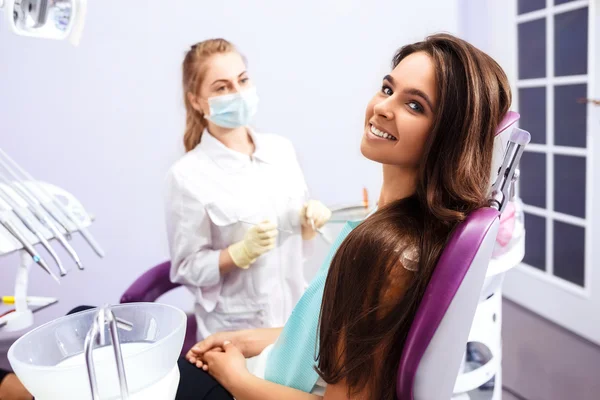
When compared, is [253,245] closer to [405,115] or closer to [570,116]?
[405,115]

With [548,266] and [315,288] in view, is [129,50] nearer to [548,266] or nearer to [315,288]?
[315,288]

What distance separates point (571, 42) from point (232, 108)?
165 centimetres

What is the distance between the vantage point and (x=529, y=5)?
8.59 feet

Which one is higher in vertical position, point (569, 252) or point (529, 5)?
point (529, 5)

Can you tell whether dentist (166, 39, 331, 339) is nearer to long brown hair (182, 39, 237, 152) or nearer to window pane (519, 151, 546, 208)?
long brown hair (182, 39, 237, 152)

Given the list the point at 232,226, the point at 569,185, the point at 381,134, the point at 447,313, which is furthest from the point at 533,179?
the point at 447,313

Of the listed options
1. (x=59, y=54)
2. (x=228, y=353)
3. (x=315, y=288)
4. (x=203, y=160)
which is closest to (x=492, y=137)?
(x=315, y=288)

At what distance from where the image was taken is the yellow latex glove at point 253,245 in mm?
1488

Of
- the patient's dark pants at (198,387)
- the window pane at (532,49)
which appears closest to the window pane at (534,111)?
the window pane at (532,49)

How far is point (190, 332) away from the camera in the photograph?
5.76ft

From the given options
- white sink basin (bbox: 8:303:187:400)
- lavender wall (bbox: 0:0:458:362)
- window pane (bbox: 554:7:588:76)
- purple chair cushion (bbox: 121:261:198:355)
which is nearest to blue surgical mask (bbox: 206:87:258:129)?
lavender wall (bbox: 0:0:458:362)

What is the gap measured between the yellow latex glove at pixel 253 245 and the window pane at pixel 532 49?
1.78 m

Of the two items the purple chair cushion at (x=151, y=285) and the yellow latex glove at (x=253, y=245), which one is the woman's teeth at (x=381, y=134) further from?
the purple chair cushion at (x=151, y=285)

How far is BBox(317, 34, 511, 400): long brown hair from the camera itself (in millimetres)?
826
